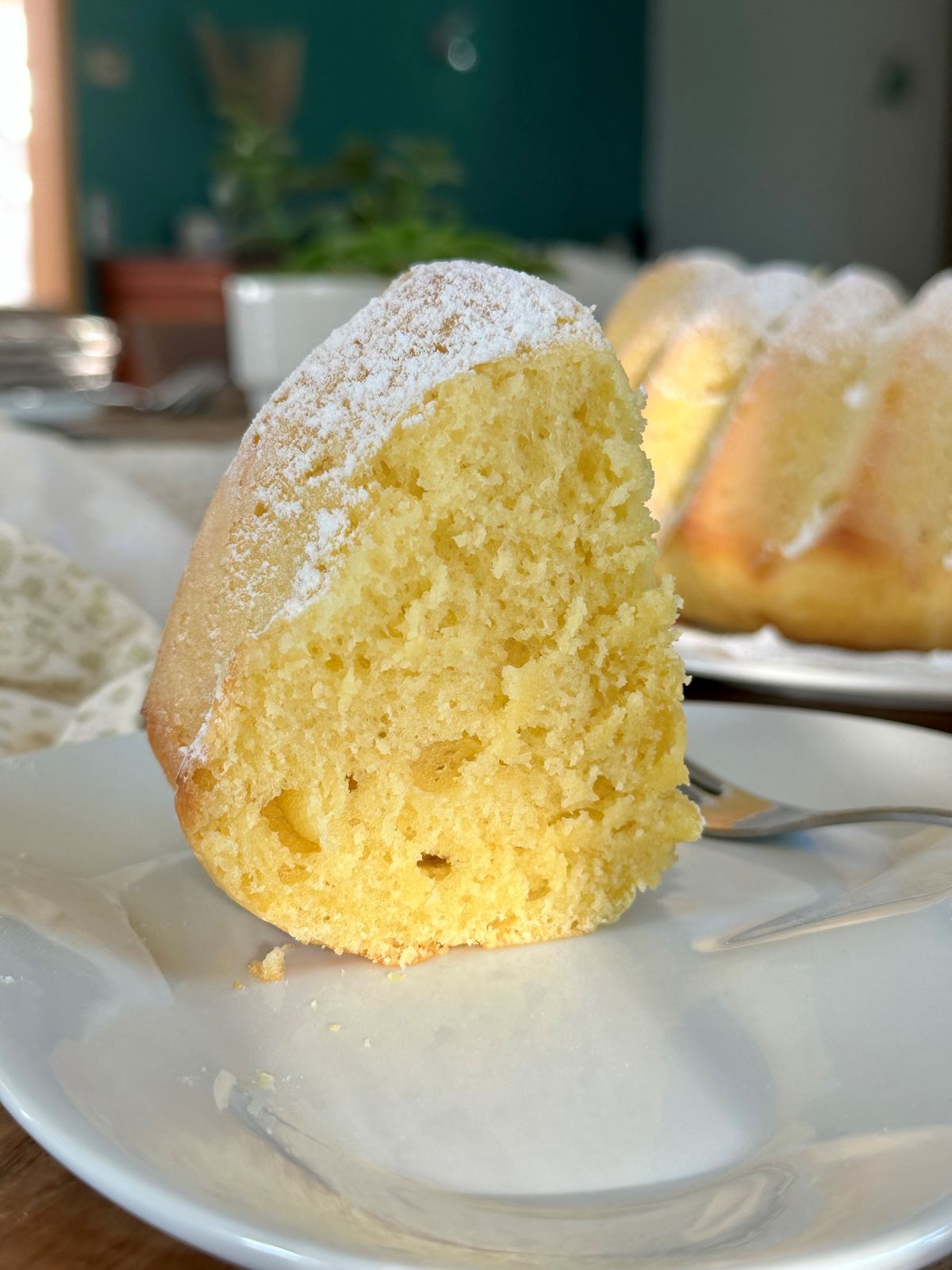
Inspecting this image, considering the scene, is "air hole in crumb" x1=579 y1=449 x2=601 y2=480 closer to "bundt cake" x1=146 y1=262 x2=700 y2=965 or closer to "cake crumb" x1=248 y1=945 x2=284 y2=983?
"bundt cake" x1=146 y1=262 x2=700 y2=965

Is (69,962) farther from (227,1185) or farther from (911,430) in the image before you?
(911,430)

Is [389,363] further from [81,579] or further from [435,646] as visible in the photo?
[81,579]

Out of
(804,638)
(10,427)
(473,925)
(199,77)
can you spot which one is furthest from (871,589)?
(199,77)

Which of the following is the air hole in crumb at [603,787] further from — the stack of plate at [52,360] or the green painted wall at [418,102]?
the green painted wall at [418,102]

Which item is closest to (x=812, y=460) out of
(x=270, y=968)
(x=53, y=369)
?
(x=270, y=968)

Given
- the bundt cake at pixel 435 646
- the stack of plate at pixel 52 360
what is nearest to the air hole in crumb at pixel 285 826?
the bundt cake at pixel 435 646
